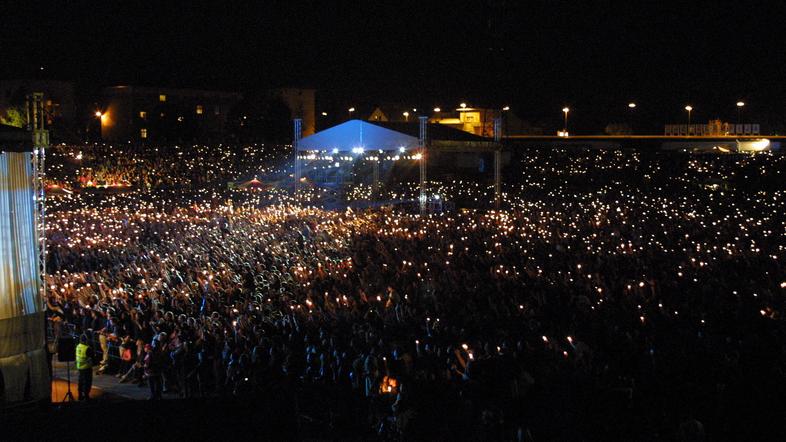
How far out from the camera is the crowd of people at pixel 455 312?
6973mm

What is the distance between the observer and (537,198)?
81.1 feet

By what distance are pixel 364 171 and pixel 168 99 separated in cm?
2328

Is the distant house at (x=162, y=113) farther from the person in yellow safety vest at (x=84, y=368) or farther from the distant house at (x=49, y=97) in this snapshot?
the person in yellow safety vest at (x=84, y=368)

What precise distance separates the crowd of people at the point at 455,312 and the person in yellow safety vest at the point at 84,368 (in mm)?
652

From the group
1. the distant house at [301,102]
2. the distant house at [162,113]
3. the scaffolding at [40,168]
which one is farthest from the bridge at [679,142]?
the scaffolding at [40,168]

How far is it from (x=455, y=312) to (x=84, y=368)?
4410 mm

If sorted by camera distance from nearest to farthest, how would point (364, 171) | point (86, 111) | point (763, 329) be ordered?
point (763, 329) → point (364, 171) → point (86, 111)

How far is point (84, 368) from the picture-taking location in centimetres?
943

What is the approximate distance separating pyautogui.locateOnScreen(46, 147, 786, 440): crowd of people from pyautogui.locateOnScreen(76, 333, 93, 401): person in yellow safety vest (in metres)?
0.65

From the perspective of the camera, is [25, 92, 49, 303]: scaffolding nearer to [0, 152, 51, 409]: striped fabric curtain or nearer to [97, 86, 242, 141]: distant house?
[0, 152, 51, 409]: striped fabric curtain

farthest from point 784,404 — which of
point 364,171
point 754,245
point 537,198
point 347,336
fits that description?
point 364,171

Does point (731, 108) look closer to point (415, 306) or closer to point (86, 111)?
point (86, 111)

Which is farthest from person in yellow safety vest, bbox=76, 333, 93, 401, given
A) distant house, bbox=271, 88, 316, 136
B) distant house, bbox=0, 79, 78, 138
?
distant house, bbox=271, 88, 316, 136

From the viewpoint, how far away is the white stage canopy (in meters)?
23.4
